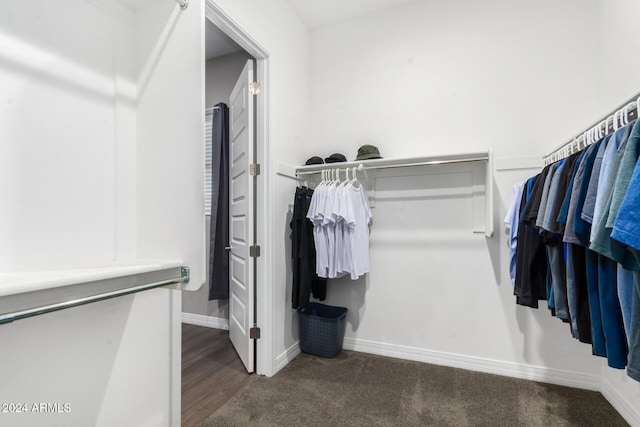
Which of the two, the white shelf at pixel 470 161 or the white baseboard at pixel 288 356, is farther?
the white baseboard at pixel 288 356

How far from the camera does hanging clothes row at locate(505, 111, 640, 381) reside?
2.97ft

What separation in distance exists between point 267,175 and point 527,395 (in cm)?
222

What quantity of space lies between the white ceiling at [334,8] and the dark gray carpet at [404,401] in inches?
113

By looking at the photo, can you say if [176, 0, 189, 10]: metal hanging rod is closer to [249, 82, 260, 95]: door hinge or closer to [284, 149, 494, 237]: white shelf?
[249, 82, 260, 95]: door hinge

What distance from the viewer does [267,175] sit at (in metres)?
2.25

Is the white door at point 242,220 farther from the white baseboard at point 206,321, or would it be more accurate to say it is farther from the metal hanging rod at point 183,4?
the metal hanging rod at point 183,4

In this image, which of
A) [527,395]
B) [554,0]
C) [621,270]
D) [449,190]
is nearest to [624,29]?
[554,0]

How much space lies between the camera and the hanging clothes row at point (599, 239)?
90 centimetres


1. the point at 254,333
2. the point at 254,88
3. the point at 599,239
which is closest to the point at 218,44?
the point at 254,88

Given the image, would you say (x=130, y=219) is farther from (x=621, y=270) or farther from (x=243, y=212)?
(x=621, y=270)

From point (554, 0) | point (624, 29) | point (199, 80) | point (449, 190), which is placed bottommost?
point (449, 190)

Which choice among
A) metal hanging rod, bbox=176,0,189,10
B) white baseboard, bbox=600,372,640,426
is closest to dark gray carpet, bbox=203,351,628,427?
white baseboard, bbox=600,372,640,426

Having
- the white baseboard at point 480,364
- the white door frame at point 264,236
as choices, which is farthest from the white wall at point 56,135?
the white baseboard at point 480,364

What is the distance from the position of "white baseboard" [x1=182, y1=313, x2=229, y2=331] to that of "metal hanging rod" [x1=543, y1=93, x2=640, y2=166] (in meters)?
3.13
